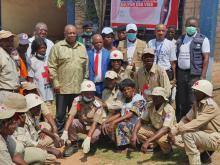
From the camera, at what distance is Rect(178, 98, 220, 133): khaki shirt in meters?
4.55

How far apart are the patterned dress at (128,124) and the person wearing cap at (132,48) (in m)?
0.89

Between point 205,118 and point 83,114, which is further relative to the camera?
point 83,114

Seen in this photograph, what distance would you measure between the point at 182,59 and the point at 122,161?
1868 millimetres

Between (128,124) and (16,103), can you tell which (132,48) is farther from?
(16,103)

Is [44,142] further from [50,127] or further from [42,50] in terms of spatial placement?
[42,50]

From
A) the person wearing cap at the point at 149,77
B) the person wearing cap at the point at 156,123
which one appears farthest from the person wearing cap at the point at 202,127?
the person wearing cap at the point at 149,77

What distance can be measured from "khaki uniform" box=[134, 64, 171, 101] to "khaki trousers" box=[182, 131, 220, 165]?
949 millimetres

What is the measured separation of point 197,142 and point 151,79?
1.30 metres

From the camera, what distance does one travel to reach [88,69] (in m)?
5.91

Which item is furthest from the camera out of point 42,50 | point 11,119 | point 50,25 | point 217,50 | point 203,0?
point 50,25

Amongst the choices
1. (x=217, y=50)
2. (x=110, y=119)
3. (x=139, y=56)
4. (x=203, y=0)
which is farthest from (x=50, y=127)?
(x=217, y=50)

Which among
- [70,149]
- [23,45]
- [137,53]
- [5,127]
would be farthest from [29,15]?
[5,127]

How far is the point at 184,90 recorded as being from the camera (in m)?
6.16

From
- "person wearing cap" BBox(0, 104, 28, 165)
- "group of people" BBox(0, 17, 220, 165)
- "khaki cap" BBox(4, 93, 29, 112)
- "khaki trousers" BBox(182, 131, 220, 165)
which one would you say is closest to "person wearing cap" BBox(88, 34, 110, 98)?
"group of people" BBox(0, 17, 220, 165)
